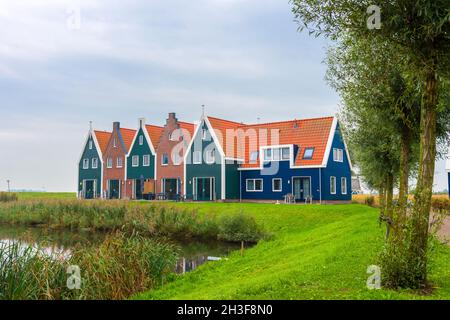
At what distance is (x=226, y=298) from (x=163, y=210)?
18841 mm

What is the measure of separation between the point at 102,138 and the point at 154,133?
8.46 meters

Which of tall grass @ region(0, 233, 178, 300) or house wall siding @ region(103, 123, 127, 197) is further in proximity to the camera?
house wall siding @ region(103, 123, 127, 197)

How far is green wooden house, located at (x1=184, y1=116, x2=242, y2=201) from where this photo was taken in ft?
125

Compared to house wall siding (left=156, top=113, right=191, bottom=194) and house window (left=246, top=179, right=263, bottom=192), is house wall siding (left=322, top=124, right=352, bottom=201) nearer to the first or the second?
house window (left=246, top=179, right=263, bottom=192)

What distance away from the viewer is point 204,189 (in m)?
39.7

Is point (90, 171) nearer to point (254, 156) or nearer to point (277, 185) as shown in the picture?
point (254, 156)

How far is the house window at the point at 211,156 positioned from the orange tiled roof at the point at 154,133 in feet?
26.0

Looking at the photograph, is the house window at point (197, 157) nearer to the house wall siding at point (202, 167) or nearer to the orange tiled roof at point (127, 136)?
the house wall siding at point (202, 167)

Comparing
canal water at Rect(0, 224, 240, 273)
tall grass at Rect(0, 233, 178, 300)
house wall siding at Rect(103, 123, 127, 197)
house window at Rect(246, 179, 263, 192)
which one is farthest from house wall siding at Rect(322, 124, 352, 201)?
tall grass at Rect(0, 233, 178, 300)

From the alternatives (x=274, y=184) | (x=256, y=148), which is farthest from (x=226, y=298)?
(x=256, y=148)

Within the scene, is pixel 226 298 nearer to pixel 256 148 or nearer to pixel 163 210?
pixel 163 210

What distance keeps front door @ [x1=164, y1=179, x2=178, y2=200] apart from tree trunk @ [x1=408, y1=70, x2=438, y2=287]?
35010mm

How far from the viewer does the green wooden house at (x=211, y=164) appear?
3797cm

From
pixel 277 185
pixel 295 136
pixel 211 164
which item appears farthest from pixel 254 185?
pixel 295 136
